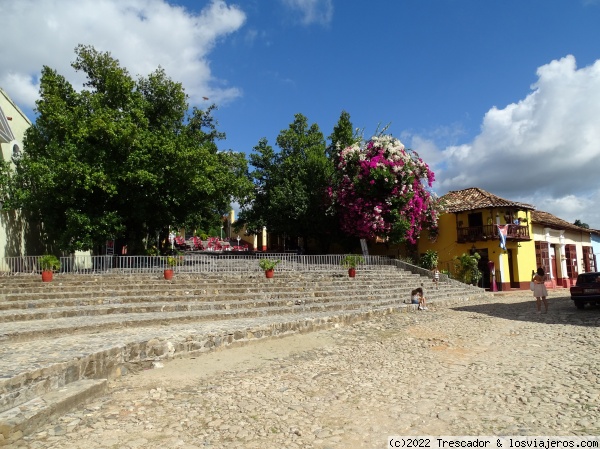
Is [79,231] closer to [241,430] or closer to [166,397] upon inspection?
[166,397]

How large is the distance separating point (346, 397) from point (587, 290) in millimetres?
12850

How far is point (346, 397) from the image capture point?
545 cm

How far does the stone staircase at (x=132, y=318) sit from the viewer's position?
16.0 ft

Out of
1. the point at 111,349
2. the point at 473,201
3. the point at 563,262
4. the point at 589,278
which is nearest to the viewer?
the point at 111,349

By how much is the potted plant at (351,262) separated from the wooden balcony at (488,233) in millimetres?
8261

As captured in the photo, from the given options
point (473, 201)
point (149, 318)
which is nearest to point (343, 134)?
point (473, 201)

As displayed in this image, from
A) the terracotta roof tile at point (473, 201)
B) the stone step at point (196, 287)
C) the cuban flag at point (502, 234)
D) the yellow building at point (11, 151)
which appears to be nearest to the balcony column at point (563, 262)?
the terracotta roof tile at point (473, 201)

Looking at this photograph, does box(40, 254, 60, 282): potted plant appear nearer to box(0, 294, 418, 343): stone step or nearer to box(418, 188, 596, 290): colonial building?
box(0, 294, 418, 343): stone step

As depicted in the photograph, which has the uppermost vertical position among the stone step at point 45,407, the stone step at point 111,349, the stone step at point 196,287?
the stone step at point 196,287

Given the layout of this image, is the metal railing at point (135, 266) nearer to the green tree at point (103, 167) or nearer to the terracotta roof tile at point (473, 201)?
the green tree at point (103, 167)

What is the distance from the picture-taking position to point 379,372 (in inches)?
263

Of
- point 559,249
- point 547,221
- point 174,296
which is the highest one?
point 547,221

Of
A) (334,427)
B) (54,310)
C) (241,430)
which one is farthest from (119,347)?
(54,310)

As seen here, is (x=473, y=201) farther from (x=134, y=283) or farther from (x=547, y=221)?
(x=134, y=283)
